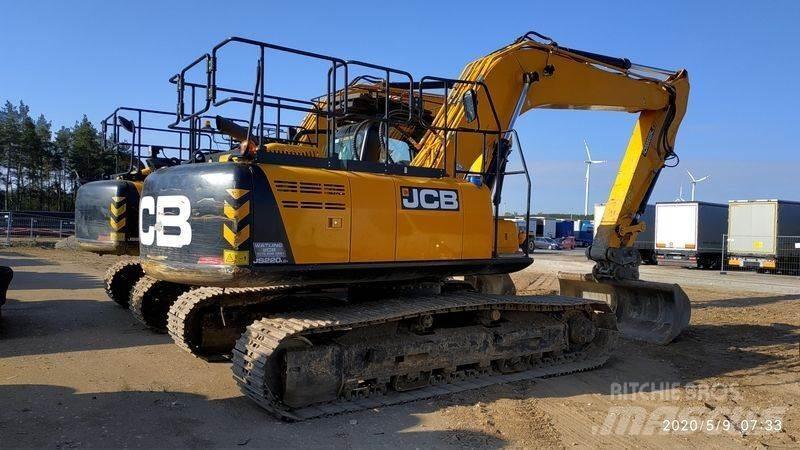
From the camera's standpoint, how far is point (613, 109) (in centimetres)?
959

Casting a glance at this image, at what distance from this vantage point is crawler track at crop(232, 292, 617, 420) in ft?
16.7

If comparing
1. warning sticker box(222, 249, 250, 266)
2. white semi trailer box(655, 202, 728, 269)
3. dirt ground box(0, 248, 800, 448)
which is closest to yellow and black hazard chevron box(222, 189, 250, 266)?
warning sticker box(222, 249, 250, 266)

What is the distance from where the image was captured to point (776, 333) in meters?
9.72

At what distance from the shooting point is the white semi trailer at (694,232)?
26.9 meters

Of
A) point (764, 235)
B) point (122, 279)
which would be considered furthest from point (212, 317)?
point (764, 235)

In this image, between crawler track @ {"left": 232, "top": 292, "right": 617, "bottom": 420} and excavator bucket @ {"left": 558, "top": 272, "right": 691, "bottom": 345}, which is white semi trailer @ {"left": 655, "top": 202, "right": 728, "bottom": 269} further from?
crawler track @ {"left": 232, "top": 292, "right": 617, "bottom": 420}

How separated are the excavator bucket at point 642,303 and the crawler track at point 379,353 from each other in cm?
223

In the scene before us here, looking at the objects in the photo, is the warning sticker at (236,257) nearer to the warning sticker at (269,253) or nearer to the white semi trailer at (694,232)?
the warning sticker at (269,253)

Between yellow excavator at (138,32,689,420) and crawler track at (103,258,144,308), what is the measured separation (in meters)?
4.05

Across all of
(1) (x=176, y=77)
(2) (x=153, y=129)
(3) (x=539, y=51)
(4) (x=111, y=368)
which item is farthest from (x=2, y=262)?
(3) (x=539, y=51)

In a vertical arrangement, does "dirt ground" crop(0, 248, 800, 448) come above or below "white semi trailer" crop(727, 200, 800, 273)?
below

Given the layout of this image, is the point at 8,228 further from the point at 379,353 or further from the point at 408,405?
the point at 408,405

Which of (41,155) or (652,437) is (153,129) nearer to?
(652,437)

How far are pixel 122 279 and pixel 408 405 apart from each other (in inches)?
278
